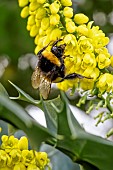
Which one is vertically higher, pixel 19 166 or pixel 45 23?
pixel 45 23

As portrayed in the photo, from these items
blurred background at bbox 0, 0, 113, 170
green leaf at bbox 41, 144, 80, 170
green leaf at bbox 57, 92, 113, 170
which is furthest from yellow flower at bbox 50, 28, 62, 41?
blurred background at bbox 0, 0, 113, 170

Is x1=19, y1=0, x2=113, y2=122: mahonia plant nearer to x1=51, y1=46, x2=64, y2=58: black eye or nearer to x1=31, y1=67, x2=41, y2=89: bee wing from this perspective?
x1=51, y1=46, x2=64, y2=58: black eye

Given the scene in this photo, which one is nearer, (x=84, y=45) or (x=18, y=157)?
(x=18, y=157)

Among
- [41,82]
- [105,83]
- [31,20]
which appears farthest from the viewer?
[41,82]

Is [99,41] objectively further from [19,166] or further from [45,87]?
[19,166]

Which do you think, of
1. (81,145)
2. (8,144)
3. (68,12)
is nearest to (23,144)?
(8,144)

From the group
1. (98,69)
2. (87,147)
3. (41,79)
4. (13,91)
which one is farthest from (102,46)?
(13,91)

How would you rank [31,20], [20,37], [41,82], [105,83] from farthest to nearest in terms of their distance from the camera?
1. [20,37]
2. [41,82]
3. [31,20]
4. [105,83]
